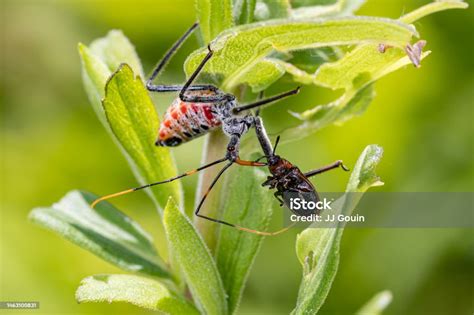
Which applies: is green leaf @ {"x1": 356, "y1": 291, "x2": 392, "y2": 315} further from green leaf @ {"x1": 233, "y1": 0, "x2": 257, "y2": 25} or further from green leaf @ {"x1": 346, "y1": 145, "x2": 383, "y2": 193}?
green leaf @ {"x1": 233, "y1": 0, "x2": 257, "y2": 25}

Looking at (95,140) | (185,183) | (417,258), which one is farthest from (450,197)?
(95,140)

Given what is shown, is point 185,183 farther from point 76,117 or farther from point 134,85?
point 134,85

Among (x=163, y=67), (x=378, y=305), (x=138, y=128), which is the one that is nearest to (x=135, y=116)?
(x=138, y=128)

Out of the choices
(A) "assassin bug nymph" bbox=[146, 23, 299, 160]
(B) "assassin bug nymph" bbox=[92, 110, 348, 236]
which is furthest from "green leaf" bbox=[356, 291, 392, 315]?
(A) "assassin bug nymph" bbox=[146, 23, 299, 160]

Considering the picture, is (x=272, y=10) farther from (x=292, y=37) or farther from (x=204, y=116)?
(x=292, y=37)

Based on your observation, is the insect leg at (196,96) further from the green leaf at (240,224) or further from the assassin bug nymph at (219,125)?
the green leaf at (240,224)

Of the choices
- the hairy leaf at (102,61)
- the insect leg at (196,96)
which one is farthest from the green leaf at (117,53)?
the insect leg at (196,96)
